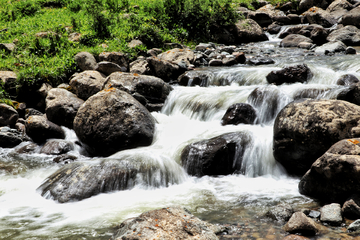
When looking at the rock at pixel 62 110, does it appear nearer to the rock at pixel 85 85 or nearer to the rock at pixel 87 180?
the rock at pixel 85 85

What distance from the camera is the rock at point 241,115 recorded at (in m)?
7.91

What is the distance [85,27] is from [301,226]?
15270mm

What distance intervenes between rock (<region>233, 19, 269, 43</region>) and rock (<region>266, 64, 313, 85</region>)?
9414 mm

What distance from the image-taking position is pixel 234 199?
5.20m

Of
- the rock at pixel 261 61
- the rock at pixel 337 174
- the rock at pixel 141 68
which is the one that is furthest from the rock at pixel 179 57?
the rock at pixel 337 174

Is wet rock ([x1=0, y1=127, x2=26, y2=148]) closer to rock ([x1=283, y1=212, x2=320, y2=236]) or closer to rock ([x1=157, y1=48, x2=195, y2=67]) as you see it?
rock ([x1=157, y1=48, x2=195, y2=67])

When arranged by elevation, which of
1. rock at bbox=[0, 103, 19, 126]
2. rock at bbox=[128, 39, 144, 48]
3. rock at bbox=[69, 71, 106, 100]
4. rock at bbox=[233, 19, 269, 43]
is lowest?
rock at bbox=[0, 103, 19, 126]

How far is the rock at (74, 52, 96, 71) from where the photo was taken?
11602 mm

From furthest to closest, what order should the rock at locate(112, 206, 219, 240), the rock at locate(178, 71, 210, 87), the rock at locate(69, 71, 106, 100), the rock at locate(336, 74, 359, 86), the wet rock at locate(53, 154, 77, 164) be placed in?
the rock at locate(178, 71, 210, 87)
the rock at locate(69, 71, 106, 100)
the rock at locate(336, 74, 359, 86)
the wet rock at locate(53, 154, 77, 164)
the rock at locate(112, 206, 219, 240)

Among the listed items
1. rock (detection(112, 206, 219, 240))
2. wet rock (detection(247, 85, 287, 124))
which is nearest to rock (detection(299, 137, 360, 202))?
rock (detection(112, 206, 219, 240))

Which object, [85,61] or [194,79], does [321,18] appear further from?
[85,61]

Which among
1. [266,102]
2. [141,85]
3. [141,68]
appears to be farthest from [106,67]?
[266,102]

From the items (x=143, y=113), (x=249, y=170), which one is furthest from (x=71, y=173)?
(x=249, y=170)

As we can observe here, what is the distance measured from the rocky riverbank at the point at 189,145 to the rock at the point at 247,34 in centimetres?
420
